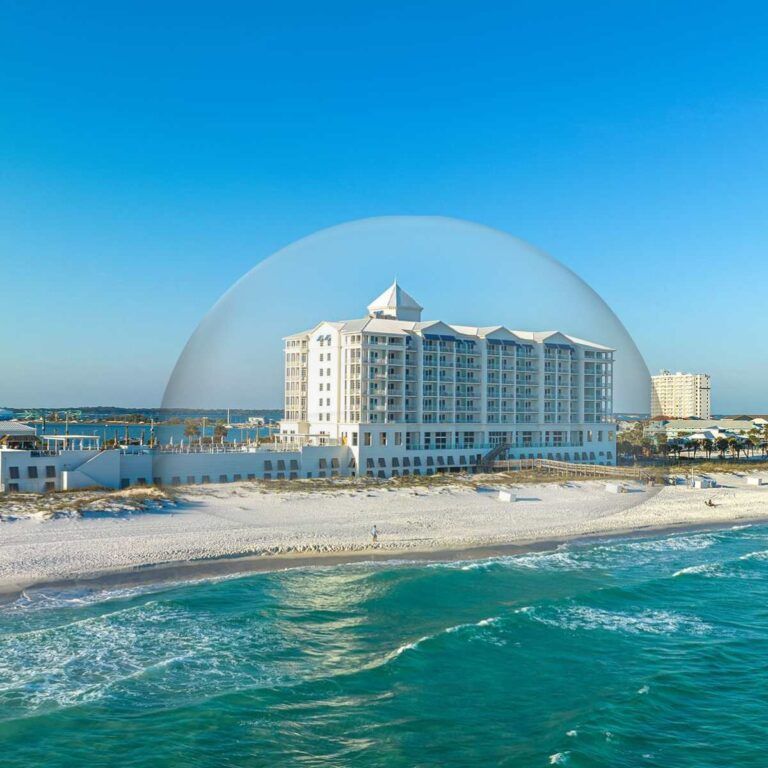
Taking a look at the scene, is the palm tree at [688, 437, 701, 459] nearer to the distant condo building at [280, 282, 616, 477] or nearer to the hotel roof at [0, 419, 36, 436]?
the distant condo building at [280, 282, 616, 477]

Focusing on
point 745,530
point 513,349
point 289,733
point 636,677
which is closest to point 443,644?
point 636,677

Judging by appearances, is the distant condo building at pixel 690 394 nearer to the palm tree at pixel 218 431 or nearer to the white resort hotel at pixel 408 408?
the white resort hotel at pixel 408 408

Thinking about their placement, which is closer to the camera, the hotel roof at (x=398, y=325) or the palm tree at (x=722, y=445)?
the hotel roof at (x=398, y=325)

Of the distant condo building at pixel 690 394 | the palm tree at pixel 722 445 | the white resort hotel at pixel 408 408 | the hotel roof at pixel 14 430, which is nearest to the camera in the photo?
the hotel roof at pixel 14 430

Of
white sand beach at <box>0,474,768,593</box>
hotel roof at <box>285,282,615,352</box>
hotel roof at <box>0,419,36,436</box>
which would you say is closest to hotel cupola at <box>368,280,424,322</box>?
hotel roof at <box>285,282,615,352</box>

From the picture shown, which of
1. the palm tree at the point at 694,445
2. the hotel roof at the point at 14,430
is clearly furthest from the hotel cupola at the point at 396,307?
the palm tree at the point at 694,445

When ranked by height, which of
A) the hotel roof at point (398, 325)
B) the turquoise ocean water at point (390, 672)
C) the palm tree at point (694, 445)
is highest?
the hotel roof at point (398, 325)

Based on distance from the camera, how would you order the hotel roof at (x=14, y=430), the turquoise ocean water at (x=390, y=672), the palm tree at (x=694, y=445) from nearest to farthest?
the turquoise ocean water at (x=390, y=672)
the hotel roof at (x=14, y=430)
the palm tree at (x=694, y=445)

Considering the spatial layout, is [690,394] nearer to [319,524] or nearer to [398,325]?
[398,325]
